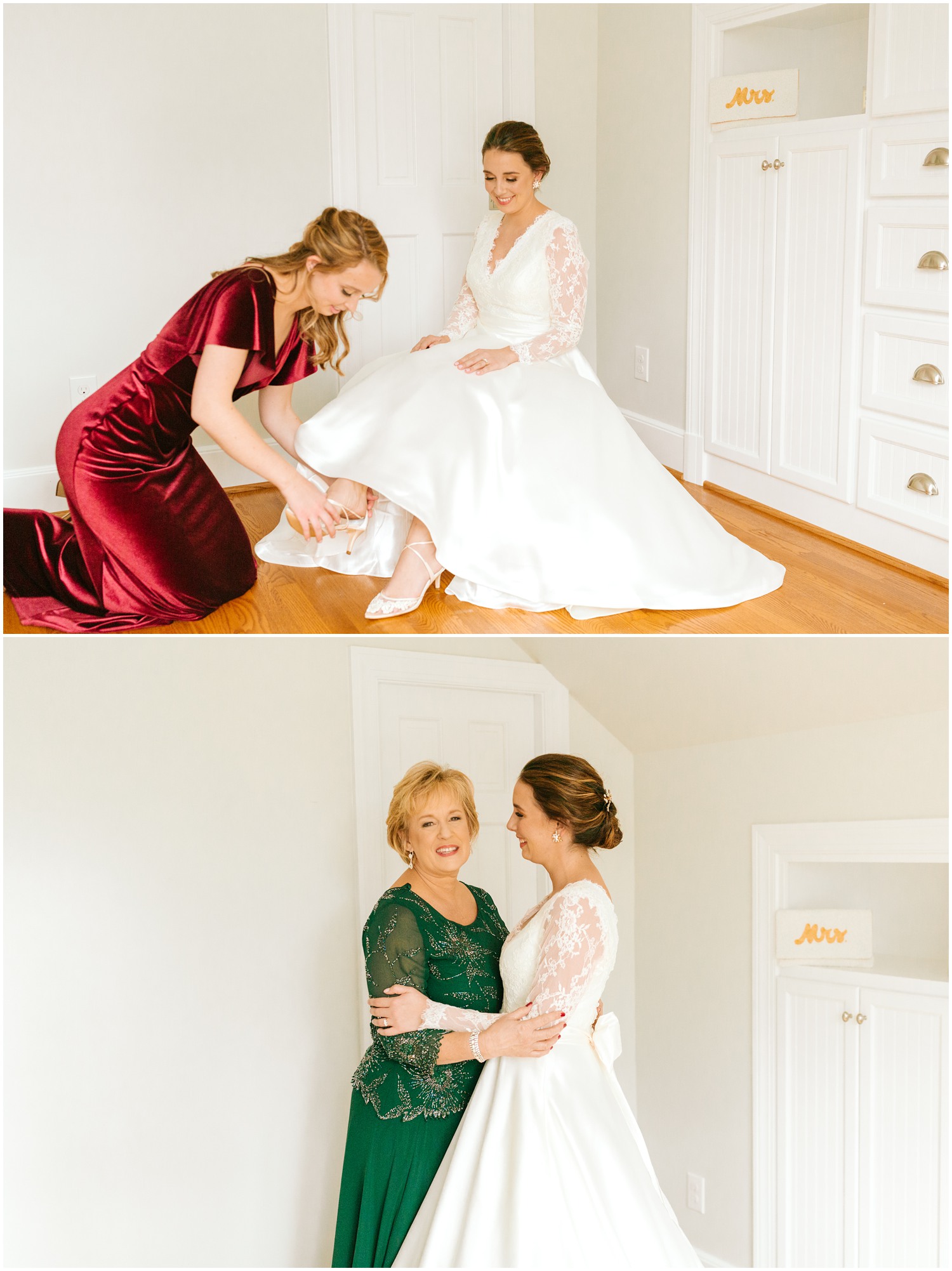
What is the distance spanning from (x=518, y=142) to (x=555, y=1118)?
2686mm

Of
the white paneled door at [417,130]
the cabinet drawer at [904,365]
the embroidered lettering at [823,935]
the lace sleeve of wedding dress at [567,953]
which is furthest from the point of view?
the white paneled door at [417,130]

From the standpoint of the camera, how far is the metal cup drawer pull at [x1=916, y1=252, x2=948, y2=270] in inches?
117

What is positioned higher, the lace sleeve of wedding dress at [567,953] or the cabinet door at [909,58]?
the cabinet door at [909,58]

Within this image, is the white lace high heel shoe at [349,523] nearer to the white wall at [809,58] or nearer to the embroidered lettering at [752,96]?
the embroidered lettering at [752,96]

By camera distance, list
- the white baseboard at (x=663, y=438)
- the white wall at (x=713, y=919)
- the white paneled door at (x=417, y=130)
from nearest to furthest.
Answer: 1. the white wall at (x=713, y=919)
2. the white paneled door at (x=417, y=130)
3. the white baseboard at (x=663, y=438)

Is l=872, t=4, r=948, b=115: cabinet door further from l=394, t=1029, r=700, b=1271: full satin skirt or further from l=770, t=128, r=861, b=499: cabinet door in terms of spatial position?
l=394, t=1029, r=700, b=1271: full satin skirt

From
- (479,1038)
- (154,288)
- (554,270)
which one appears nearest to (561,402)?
(554,270)

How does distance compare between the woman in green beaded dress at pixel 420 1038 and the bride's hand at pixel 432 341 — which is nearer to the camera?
the woman in green beaded dress at pixel 420 1038

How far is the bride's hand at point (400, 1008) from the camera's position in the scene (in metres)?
2.15

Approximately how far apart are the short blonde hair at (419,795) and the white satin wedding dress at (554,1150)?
0.32 metres

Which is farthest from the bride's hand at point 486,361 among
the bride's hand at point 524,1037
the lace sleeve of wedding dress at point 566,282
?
the bride's hand at point 524,1037

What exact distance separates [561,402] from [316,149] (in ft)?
6.37

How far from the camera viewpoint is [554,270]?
3.14m

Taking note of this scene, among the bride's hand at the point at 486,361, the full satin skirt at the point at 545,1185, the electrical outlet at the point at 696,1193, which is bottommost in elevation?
the electrical outlet at the point at 696,1193
